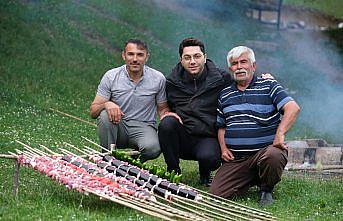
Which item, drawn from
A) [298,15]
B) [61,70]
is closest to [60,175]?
[61,70]

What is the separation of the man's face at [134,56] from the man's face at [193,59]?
0.45 metres

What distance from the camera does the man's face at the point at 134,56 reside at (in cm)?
759

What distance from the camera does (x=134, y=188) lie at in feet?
20.2

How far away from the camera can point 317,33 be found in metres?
22.6

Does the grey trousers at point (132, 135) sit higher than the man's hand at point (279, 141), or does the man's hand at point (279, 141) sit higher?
the man's hand at point (279, 141)

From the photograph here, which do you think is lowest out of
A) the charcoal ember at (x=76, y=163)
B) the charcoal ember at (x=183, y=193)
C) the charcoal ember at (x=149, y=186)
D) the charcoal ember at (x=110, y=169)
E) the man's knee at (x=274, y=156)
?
the charcoal ember at (x=183, y=193)

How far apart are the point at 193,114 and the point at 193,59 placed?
586mm

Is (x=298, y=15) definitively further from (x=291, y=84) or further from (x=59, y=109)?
(x=59, y=109)

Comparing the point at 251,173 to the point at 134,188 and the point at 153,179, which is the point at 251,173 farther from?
the point at 134,188

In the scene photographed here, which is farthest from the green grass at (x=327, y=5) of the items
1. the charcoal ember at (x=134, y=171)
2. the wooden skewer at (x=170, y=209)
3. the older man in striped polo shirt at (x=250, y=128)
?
the wooden skewer at (x=170, y=209)

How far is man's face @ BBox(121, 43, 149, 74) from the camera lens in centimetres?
A: 759

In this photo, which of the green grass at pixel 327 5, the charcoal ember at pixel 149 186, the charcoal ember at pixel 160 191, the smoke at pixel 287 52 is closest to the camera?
the charcoal ember at pixel 160 191

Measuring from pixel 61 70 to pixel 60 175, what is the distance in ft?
32.0

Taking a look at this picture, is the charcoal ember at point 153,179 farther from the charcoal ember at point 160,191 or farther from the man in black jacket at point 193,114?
the man in black jacket at point 193,114
